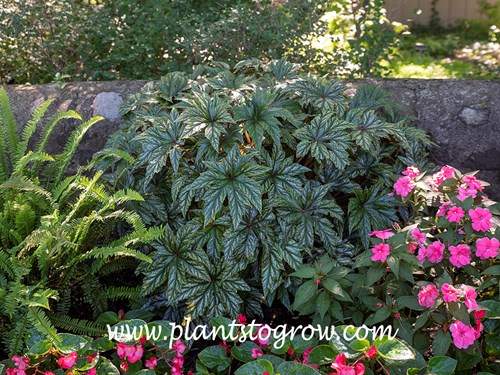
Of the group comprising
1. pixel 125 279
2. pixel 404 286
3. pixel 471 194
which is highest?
pixel 471 194

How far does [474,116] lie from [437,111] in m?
0.19

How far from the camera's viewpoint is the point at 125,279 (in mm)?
3141

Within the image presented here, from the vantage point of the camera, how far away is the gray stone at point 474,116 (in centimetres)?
343

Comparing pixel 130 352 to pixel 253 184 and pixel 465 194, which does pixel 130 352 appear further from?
pixel 465 194

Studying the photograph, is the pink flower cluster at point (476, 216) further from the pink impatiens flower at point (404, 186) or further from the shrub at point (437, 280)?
the pink impatiens flower at point (404, 186)

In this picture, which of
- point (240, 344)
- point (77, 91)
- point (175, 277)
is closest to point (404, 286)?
point (240, 344)

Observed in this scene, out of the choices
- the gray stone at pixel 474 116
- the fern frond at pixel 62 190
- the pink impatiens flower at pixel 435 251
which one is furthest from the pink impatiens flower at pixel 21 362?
the gray stone at pixel 474 116

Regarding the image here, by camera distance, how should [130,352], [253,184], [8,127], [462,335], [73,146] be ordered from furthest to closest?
[8,127]
[73,146]
[253,184]
[130,352]
[462,335]

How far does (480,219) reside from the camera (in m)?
2.45

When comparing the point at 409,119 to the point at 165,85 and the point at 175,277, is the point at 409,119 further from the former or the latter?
the point at 175,277

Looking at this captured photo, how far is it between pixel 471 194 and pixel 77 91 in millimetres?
2219

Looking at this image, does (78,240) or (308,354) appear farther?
(78,240)

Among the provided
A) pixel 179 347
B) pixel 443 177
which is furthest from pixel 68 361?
pixel 443 177

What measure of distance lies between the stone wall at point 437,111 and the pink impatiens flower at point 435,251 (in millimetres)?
998
